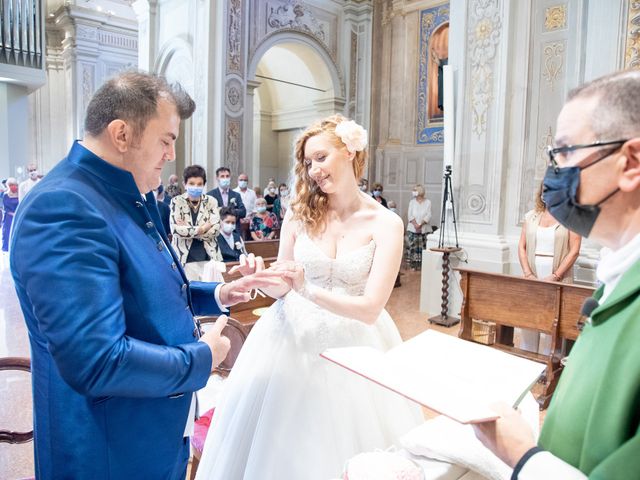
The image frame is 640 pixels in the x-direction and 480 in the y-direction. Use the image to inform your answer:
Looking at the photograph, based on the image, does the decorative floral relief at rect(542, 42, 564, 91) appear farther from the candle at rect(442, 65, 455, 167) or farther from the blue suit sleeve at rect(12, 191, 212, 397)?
the blue suit sleeve at rect(12, 191, 212, 397)

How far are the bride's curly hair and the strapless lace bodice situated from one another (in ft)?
0.44

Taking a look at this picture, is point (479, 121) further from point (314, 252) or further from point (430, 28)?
point (430, 28)

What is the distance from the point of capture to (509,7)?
506 cm

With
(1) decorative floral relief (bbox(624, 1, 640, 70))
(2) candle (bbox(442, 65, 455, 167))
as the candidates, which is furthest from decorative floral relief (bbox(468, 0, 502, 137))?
(1) decorative floral relief (bbox(624, 1, 640, 70))

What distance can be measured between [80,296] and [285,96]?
11831mm

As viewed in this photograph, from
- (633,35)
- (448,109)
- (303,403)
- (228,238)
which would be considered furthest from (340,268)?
(633,35)

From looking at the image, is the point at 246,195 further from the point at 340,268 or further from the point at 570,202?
the point at 570,202

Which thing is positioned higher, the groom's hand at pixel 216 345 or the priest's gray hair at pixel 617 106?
the priest's gray hair at pixel 617 106

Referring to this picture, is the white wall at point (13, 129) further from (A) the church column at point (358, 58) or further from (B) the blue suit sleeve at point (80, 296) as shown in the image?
(B) the blue suit sleeve at point (80, 296)

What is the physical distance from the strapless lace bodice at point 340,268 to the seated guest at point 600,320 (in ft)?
3.25

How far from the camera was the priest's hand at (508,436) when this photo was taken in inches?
29.5

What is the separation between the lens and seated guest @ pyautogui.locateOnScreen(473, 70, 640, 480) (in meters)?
0.65

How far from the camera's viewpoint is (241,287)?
1.54 m

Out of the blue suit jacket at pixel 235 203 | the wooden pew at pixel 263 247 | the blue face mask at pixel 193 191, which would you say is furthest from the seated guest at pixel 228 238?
the blue face mask at pixel 193 191
